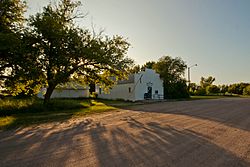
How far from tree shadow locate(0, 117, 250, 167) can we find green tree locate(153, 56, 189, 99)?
37.7 meters

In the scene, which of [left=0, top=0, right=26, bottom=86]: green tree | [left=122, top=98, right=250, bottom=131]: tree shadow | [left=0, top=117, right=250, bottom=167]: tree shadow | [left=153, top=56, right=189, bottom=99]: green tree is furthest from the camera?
[left=153, top=56, right=189, bottom=99]: green tree

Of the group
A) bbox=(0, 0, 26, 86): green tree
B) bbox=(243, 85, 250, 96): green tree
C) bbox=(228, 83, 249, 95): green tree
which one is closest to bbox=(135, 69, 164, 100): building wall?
bbox=(0, 0, 26, 86): green tree

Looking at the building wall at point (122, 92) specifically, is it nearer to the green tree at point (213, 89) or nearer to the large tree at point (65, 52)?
the large tree at point (65, 52)

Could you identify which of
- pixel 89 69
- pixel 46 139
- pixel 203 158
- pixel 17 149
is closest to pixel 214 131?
pixel 203 158

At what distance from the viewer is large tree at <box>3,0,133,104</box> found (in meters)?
20.1

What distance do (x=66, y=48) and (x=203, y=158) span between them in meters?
18.1

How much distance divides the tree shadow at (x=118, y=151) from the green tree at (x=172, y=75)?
124 feet

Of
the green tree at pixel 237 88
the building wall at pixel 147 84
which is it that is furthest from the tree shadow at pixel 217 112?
the green tree at pixel 237 88

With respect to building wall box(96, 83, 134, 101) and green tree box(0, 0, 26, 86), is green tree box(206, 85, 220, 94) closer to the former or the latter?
building wall box(96, 83, 134, 101)

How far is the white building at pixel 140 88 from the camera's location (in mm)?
37781

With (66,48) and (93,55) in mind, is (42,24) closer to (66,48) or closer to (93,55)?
(66,48)

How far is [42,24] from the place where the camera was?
2002cm

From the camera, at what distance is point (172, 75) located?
56625mm

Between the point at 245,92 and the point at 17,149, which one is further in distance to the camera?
the point at 245,92
